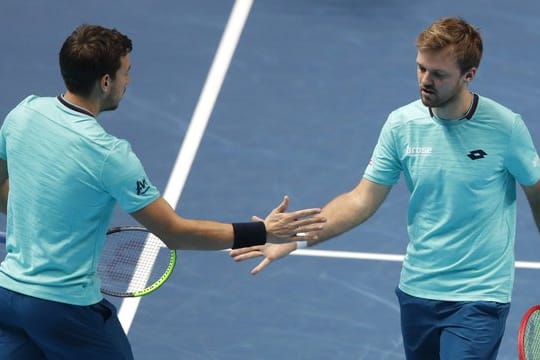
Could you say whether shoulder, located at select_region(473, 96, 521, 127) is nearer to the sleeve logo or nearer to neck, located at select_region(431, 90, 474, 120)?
neck, located at select_region(431, 90, 474, 120)

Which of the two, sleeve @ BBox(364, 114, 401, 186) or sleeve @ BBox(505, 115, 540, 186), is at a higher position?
sleeve @ BBox(505, 115, 540, 186)

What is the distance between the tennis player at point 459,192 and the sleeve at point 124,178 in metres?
0.96

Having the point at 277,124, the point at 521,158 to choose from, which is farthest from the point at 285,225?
the point at 277,124

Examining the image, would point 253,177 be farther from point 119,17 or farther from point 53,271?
point 53,271

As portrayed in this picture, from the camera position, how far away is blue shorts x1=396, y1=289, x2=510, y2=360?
6.92 metres

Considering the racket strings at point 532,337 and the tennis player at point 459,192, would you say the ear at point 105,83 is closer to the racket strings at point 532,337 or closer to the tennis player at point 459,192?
the tennis player at point 459,192

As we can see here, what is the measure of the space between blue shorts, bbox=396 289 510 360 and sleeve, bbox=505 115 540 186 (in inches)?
26.2

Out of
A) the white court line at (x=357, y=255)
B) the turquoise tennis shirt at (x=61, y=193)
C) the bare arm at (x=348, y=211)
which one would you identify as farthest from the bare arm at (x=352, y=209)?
the white court line at (x=357, y=255)

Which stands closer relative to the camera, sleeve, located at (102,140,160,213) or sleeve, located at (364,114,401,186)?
sleeve, located at (102,140,160,213)

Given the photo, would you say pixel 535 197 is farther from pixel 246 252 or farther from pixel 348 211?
pixel 246 252

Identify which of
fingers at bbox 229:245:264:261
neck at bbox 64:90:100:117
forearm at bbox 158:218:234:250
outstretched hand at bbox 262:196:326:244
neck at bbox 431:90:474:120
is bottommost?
fingers at bbox 229:245:264:261

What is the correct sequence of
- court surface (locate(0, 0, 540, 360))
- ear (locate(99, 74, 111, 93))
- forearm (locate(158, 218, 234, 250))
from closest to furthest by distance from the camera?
ear (locate(99, 74, 111, 93))
forearm (locate(158, 218, 234, 250))
court surface (locate(0, 0, 540, 360))

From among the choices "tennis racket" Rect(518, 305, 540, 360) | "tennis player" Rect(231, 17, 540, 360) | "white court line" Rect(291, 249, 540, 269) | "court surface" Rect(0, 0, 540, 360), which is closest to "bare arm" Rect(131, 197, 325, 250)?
"tennis player" Rect(231, 17, 540, 360)

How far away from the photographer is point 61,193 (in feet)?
20.7
